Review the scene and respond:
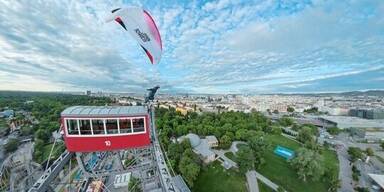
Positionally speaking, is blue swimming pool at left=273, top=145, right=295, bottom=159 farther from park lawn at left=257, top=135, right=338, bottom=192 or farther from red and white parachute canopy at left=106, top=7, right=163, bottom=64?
red and white parachute canopy at left=106, top=7, right=163, bottom=64

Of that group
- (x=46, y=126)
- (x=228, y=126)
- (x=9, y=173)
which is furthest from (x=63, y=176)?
(x=228, y=126)

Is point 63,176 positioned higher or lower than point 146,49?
lower

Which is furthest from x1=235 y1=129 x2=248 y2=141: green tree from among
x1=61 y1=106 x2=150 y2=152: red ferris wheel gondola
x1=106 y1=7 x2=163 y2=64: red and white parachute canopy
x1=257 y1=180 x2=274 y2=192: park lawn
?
x1=106 y1=7 x2=163 y2=64: red and white parachute canopy

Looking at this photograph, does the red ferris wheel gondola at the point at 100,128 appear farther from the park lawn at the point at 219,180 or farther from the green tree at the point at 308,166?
the green tree at the point at 308,166

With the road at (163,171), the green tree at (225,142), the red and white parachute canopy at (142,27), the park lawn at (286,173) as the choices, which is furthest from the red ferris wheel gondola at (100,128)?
the green tree at (225,142)

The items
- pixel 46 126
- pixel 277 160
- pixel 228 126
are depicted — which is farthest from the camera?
pixel 46 126

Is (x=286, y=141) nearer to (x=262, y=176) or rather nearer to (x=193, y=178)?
(x=262, y=176)
